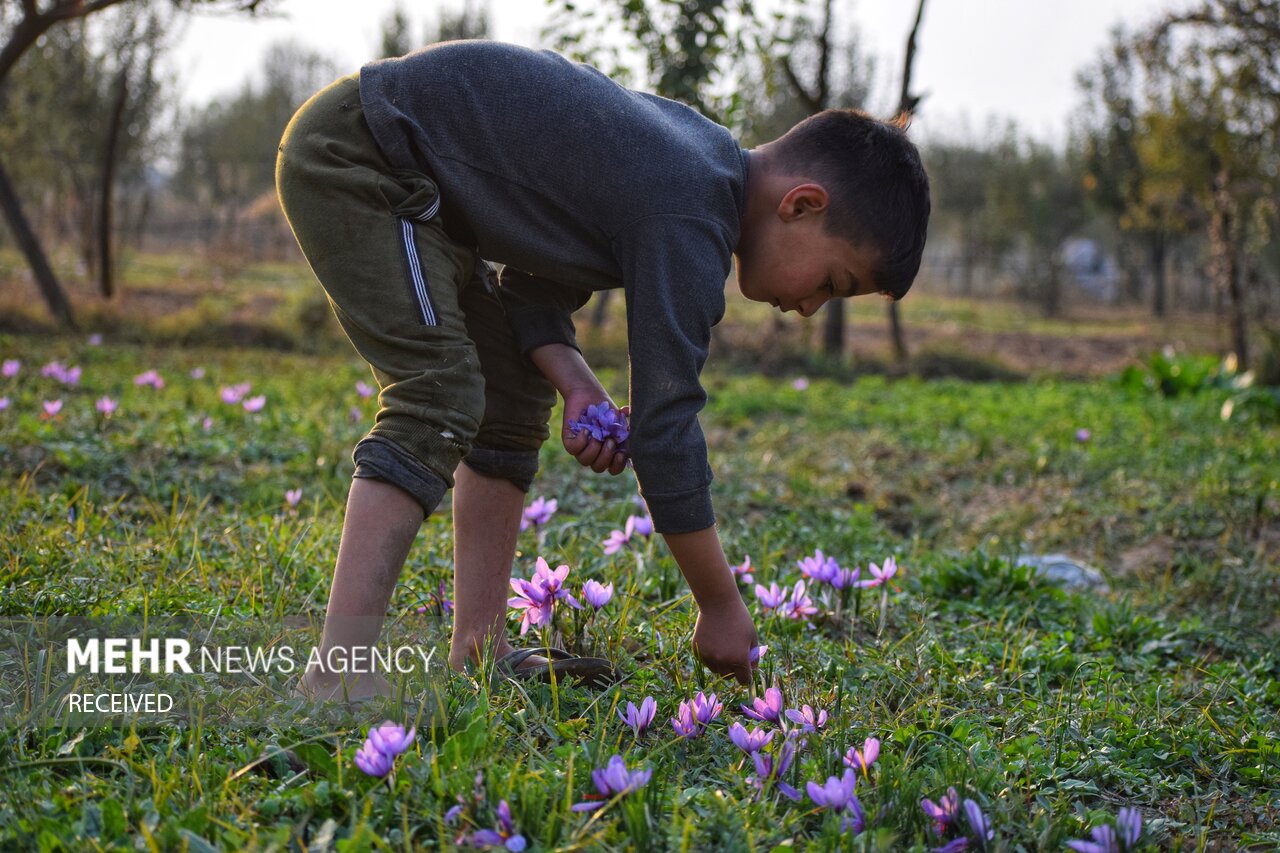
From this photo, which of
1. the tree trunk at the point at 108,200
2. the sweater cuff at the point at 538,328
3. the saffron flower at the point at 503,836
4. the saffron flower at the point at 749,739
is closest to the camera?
the saffron flower at the point at 503,836

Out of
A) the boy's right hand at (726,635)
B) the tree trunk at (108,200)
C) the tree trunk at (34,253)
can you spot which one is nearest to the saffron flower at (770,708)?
the boy's right hand at (726,635)

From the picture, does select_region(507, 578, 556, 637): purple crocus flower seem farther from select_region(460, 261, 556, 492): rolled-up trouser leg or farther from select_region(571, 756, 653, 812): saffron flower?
select_region(571, 756, 653, 812): saffron flower

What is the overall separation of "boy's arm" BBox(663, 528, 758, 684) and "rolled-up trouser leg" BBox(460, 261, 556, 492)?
57 cm

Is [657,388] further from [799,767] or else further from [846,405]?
[846,405]

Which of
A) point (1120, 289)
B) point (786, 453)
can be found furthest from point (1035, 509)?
point (1120, 289)

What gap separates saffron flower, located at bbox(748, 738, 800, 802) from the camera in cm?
174

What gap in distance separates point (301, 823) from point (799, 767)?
0.82m

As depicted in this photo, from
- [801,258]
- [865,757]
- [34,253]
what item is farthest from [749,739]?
[34,253]

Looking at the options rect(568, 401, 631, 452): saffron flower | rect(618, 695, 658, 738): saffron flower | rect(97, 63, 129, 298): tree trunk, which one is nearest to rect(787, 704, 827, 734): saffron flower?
rect(618, 695, 658, 738): saffron flower

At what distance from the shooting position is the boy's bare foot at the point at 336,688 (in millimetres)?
1973

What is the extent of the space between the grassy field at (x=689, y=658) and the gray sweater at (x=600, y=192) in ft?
1.82

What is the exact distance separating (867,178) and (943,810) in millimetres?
1253

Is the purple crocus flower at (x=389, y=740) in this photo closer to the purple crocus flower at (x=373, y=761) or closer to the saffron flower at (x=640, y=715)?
the purple crocus flower at (x=373, y=761)

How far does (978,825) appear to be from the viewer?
5.38 ft
